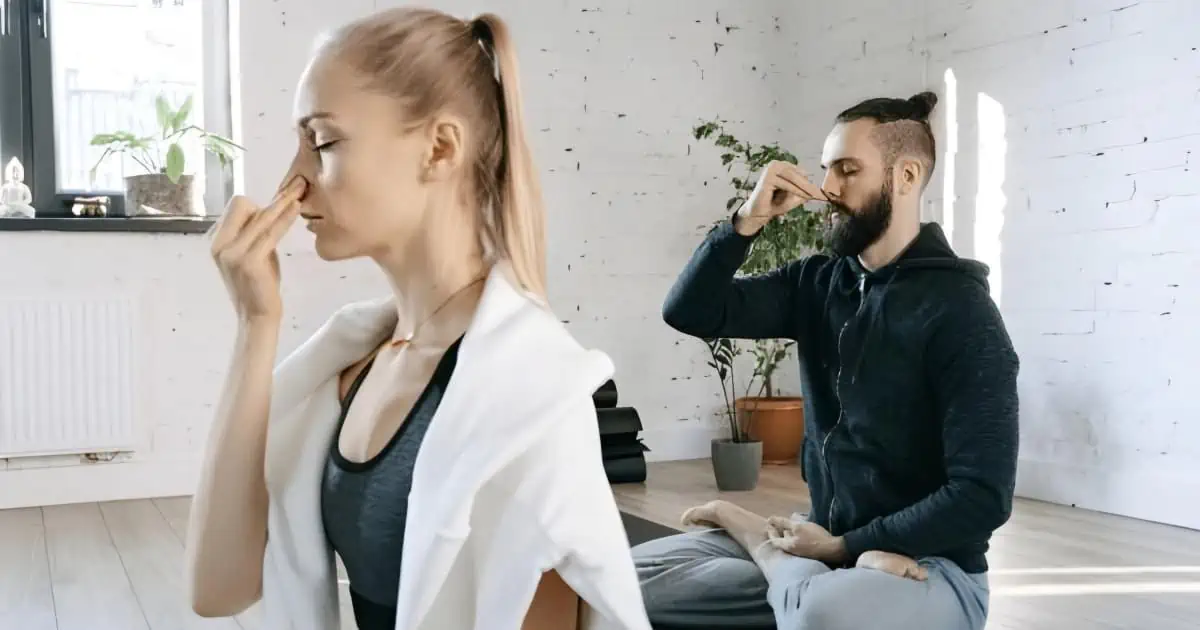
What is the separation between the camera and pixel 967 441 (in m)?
1.68

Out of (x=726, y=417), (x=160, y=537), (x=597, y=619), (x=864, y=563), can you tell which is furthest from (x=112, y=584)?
(x=726, y=417)

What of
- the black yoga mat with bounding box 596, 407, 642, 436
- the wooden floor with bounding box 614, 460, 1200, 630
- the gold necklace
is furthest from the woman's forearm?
the black yoga mat with bounding box 596, 407, 642, 436

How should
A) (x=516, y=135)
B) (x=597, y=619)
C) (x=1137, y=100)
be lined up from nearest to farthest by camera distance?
(x=597, y=619), (x=516, y=135), (x=1137, y=100)

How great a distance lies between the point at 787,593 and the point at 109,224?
318cm

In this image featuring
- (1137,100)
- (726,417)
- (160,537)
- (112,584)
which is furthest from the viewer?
(726,417)

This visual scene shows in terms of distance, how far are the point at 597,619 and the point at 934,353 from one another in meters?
1.06

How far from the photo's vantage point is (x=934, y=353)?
1771 millimetres

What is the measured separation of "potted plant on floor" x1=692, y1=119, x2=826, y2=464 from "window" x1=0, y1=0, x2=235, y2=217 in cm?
198

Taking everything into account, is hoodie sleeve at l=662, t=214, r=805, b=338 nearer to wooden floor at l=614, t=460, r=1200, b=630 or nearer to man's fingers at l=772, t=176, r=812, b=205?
man's fingers at l=772, t=176, r=812, b=205

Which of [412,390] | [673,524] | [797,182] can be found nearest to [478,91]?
[412,390]

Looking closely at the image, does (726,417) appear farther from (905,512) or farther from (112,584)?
(905,512)

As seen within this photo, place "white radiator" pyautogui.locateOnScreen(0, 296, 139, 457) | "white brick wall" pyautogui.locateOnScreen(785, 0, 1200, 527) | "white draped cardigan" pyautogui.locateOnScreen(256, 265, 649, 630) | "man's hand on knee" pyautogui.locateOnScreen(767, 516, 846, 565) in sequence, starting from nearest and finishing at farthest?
"white draped cardigan" pyautogui.locateOnScreen(256, 265, 649, 630) → "man's hand on knee" pyautogui.locateOnScreen(767, 516, 846, 565) → "white brick wall" pyautogui.locateOnScreen(785, 0, 1200, 527) → "white radiator" pyautogui.locateOnScreen(0, 296, 139, 457)

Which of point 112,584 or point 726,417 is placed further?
point 726,417

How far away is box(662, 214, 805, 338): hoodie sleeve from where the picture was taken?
2.01m
